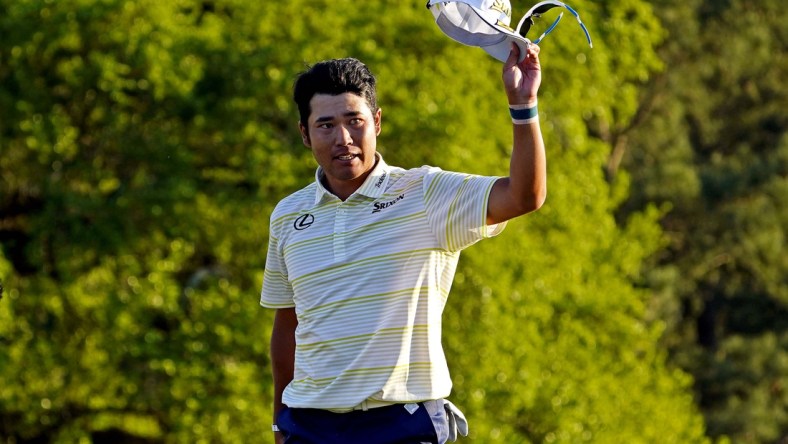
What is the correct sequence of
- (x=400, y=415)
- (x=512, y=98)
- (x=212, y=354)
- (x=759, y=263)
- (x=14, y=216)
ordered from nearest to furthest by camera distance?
(x=512, y=98) → (x=400, y=415) → (x=212, y=354) → (x=14, y=216) → (x=759, y=263)

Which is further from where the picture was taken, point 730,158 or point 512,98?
point 730,158

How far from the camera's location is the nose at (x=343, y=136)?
4078 mm

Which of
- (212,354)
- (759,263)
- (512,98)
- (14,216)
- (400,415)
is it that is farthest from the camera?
(759,263)

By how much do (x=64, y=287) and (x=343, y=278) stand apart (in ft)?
39.6

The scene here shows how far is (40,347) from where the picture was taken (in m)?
15.5

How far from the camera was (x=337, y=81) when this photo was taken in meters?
4.13

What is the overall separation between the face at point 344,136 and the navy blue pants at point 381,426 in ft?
1.92

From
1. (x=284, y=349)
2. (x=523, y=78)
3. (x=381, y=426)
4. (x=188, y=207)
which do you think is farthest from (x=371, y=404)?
(x=188, y=207)

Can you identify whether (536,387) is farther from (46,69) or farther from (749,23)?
(749,23)

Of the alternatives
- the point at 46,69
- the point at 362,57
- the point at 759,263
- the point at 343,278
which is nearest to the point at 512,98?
the point at 343,278

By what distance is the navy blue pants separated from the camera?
3.95 metres

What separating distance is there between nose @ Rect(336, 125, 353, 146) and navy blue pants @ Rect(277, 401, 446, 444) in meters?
0.68

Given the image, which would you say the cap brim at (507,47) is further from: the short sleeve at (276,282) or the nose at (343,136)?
the short sleeve at (276,282)

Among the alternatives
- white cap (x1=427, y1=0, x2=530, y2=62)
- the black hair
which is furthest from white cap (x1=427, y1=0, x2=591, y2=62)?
the black hair
